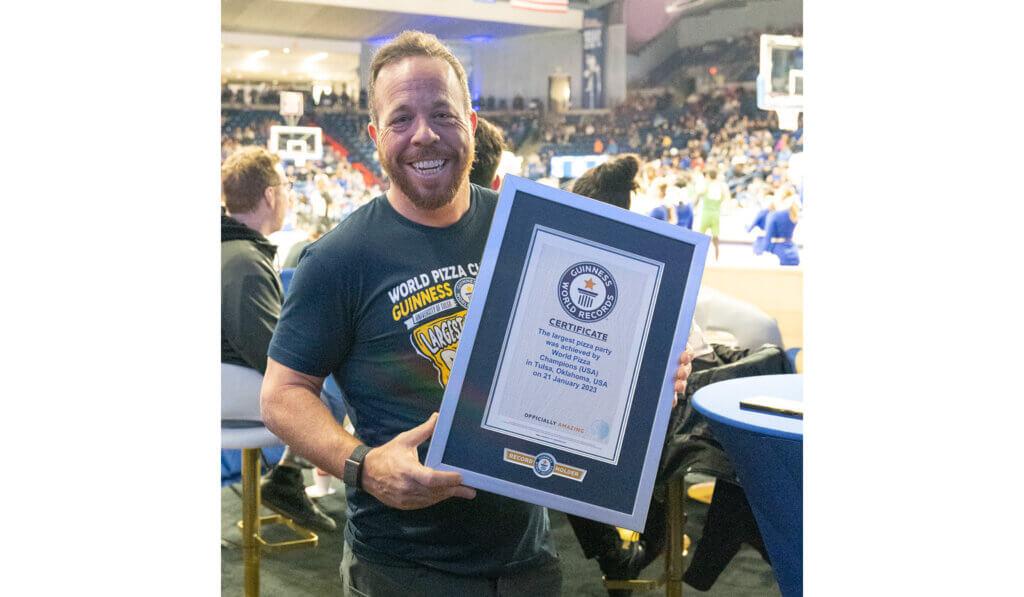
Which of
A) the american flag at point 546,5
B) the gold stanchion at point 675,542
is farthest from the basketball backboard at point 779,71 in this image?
the american flag at point 546,5

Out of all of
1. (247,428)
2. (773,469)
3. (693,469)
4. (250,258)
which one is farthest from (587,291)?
(250,258)

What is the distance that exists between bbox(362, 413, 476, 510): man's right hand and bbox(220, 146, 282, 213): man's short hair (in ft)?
7.49

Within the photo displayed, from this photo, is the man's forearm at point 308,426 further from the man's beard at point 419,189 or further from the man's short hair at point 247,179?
the man's short hair at point 247,179

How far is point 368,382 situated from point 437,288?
15 cm

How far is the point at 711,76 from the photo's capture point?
16188 mm

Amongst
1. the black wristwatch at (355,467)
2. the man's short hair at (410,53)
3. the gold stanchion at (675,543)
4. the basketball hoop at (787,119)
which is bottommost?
the gold stanchion at (675,543)

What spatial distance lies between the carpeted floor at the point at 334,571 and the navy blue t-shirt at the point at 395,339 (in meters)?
2.00

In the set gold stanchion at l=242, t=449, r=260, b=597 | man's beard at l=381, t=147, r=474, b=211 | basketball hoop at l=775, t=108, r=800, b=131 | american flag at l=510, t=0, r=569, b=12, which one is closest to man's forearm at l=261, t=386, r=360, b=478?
man's beard at l=381, t=147, r=474, b=211

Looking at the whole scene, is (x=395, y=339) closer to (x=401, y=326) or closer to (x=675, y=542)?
(x=401, y=326)

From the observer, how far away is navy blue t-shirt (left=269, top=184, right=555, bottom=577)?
50.9 inches

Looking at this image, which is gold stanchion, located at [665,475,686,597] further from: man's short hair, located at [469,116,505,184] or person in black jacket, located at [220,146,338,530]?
person in black jacket, located at [220,146,338,530]

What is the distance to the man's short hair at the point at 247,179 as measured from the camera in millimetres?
3330
